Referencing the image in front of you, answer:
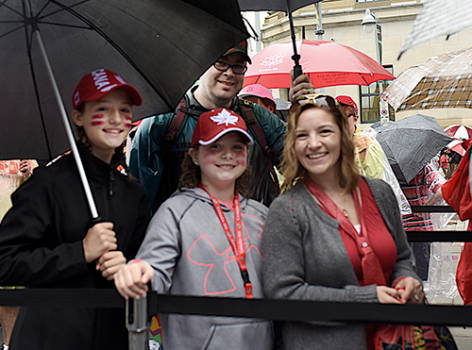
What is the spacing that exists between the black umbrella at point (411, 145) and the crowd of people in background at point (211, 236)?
10.7 feet

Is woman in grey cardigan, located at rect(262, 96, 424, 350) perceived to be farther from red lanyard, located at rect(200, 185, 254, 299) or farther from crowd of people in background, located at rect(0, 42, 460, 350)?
red lanyard, located at rect(200, 185, 254, 299)

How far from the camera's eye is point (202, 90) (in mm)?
3359

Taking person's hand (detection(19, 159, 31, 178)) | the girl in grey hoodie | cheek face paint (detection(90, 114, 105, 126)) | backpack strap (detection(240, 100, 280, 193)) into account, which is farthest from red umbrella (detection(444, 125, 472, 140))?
cheek face paint (detection(90, 114, 105, 126))

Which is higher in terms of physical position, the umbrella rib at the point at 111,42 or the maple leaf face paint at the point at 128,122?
the umbrella rib at the point at 111,42

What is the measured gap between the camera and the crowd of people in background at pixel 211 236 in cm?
210

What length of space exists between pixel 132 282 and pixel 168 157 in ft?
4.95

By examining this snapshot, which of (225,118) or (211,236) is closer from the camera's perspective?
(211,236)

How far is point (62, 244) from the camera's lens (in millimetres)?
2139

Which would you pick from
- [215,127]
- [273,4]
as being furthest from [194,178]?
[273,4]

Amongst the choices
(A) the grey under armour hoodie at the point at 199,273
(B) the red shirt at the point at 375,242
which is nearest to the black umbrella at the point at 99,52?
(A) the grey under armour hoodie at the point at 199,273

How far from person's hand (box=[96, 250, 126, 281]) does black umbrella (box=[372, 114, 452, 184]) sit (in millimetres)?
4201

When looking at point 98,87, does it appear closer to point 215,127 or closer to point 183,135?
point 215,127

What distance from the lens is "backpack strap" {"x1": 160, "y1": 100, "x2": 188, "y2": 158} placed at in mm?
3232

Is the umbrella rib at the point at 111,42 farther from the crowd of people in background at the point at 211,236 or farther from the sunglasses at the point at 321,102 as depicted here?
the sunglasses at the point at 321,102
